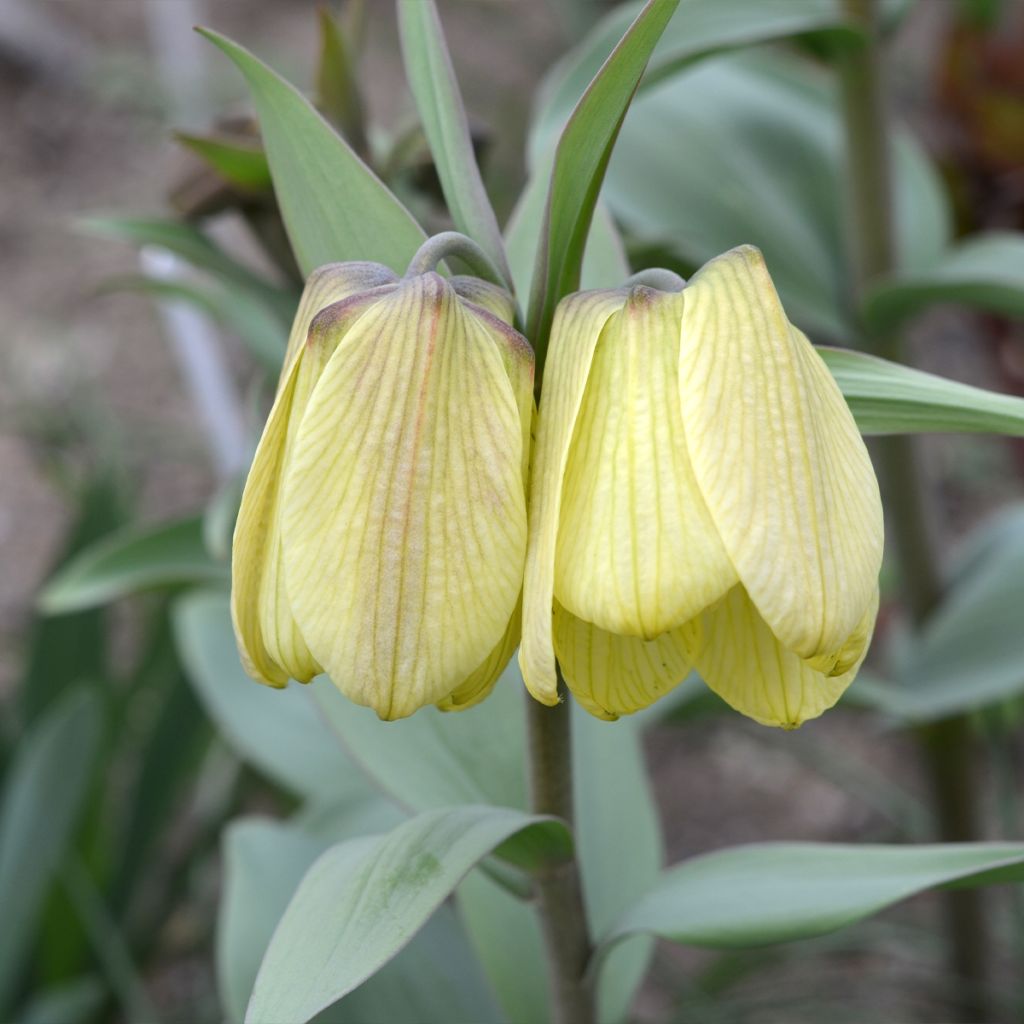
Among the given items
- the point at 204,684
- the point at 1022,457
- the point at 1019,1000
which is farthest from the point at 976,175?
the point at 204,684

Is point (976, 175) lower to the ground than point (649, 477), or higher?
lower

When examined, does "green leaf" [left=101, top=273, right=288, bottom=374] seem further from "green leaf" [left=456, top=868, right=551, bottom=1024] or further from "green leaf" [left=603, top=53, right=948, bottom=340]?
"green leaf" [left=456, top=868, right=551, bottom=1024]

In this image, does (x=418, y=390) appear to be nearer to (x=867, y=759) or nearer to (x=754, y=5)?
(x=754, y=5)

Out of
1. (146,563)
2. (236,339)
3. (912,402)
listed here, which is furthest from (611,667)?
(236,339)

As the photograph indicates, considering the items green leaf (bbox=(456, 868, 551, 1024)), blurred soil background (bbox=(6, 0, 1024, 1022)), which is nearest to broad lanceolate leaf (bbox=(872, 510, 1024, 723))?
blurred soil background (bbox=(6, 0, 1024, 1022))

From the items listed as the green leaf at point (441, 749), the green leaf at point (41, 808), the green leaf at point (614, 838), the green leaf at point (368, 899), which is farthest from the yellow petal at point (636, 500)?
the green leaf at point (41, 808)
